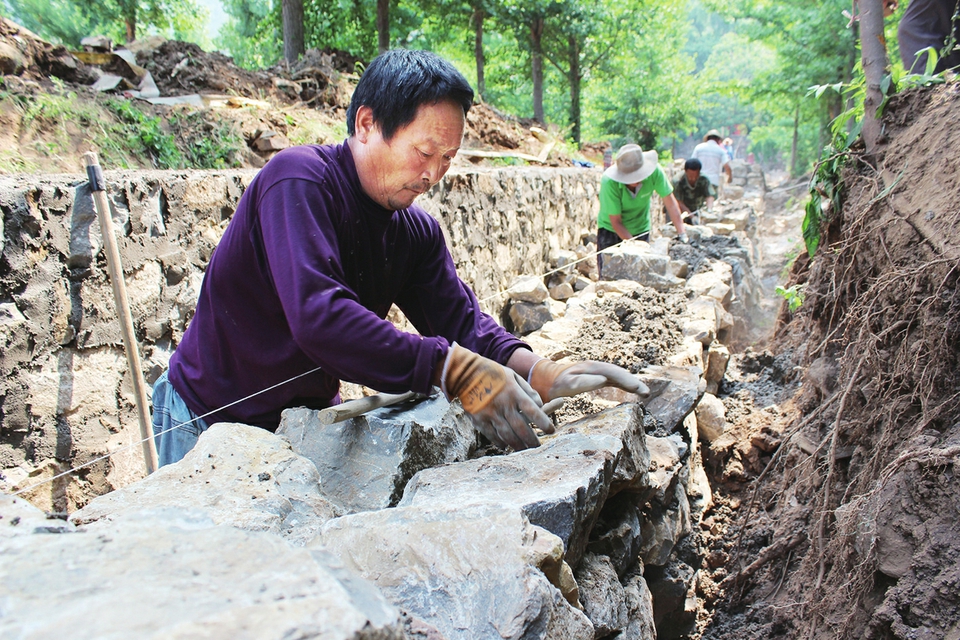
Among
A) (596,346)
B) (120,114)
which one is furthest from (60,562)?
(120,114)

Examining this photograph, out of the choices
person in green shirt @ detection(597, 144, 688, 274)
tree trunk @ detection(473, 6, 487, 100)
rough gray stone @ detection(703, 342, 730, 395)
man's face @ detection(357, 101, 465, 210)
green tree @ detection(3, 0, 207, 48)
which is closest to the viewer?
man's face @ detection(357, 101, 465, 210)

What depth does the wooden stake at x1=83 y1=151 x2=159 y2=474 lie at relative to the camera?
2734mm

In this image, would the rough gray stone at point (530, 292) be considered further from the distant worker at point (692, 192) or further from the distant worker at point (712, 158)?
the distant worker at point (712, 158)

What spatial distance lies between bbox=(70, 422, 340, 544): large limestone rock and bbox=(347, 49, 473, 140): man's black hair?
0.93 metres

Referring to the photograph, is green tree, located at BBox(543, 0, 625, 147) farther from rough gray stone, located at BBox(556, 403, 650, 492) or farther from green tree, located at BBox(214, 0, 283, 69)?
rough gray stone, located at BBox(556, 403, 650, 492)

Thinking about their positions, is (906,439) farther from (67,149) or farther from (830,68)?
(830,68)

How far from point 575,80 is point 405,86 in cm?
1963

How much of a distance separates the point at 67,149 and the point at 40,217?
2206 mm

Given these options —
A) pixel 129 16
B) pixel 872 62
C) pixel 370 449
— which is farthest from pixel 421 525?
pixel 129 16

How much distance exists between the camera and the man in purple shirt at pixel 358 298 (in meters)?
1.57

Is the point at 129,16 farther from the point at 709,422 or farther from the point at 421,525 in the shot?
the point at 421,525

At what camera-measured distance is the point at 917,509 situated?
69.2 inches

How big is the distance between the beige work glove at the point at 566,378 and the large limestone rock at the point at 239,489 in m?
0.74

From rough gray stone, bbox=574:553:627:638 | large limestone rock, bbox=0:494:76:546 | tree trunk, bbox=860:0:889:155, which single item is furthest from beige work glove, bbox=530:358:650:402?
tree trunk, bbox=860:0:889:155
